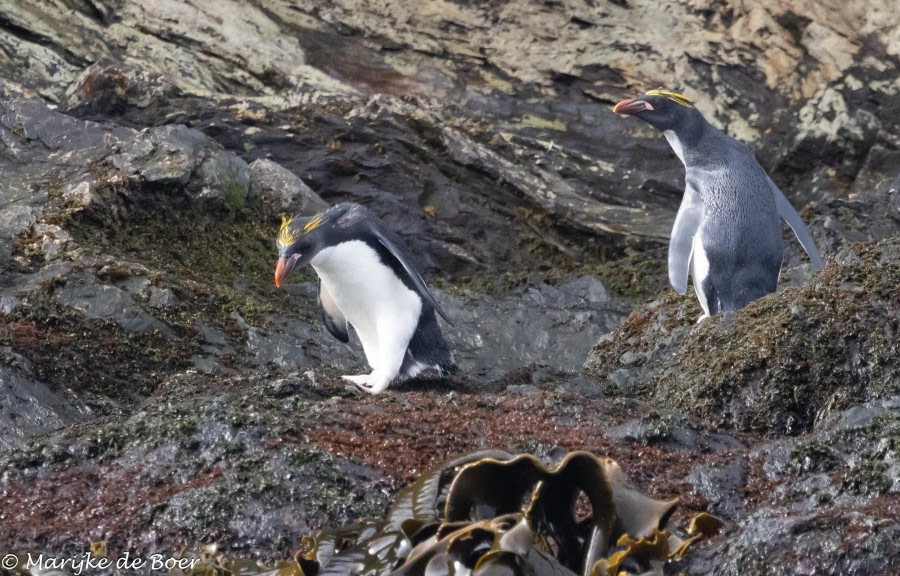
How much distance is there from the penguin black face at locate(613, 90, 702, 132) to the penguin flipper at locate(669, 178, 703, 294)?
448 millimetres

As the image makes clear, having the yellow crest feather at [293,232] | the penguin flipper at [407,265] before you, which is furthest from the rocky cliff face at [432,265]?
the yellow crest feather at [293,232]

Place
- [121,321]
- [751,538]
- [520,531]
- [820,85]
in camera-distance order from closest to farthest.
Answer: [520,531] < [751,538] < [121,321] < [820,85]

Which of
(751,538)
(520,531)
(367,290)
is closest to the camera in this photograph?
(520,531)

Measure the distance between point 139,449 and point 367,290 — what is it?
1999 mm

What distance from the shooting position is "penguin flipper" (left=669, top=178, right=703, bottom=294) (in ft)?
26.0

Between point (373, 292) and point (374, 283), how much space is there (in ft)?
0.15

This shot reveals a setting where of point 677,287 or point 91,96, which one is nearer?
point 677,287

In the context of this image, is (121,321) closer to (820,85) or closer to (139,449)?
(139,449)

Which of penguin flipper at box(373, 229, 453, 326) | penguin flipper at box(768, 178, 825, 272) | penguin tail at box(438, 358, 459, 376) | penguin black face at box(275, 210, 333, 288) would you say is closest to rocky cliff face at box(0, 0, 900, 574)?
penguin flipper at box(768, 178, 825, 272)

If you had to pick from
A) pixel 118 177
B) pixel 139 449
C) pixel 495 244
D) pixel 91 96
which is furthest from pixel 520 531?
pixel 91 96

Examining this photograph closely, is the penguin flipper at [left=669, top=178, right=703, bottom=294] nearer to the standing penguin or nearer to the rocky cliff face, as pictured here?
the rocky cliff face

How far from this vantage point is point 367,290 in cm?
662

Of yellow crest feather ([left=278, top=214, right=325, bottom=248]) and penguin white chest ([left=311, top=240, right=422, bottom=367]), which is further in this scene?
penguin white chest ([left=311, top=240, right=422, bottom=367])

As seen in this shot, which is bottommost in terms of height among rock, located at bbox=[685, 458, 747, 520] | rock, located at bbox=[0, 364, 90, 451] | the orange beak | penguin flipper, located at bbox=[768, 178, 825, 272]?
rock, located at bbox=[0, 364, 90, 451]
